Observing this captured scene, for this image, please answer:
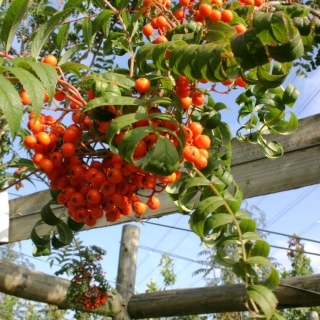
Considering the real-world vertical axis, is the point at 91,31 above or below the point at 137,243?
below

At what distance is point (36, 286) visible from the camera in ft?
6.94

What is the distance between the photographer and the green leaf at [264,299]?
0.68m

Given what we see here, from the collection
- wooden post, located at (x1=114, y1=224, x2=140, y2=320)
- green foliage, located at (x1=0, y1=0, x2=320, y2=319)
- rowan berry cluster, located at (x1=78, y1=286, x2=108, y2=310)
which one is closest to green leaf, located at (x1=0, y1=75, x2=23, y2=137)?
green foliage, located at (x1=0, y1=0, x2=320, y2=319)

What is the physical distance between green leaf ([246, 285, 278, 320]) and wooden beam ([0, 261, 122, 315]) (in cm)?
159

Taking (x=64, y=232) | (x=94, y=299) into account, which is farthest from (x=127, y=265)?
(x=64, y=232)

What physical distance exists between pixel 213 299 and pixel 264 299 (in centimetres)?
124

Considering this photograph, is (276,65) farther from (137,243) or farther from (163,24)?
(137,243)

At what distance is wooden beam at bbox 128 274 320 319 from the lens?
1.64 m

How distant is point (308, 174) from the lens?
1.46 m

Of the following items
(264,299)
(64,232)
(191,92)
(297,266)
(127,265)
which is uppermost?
(297,266)

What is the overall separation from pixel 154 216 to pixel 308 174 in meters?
0.72

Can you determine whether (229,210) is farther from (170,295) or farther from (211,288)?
(170,295)

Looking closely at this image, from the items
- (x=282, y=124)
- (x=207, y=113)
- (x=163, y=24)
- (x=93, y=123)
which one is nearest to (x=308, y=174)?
(x=282, y=124)

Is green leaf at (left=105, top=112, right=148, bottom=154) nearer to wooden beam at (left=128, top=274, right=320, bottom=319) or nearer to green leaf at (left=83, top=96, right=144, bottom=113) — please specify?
green leaf at (left=83, top=96, right=144, bottom=113)
